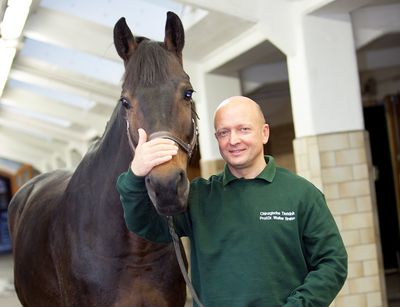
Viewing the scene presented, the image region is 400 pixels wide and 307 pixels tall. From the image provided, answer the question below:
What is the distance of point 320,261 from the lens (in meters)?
1.80

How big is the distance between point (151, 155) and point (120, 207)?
803mm

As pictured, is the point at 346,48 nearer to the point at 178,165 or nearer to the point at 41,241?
the point at 41,241

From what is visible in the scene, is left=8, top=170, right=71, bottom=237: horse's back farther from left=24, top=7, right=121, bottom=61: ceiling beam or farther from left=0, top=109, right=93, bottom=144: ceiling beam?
left=0, top=109, right=93, bottom=144: ceiling beam

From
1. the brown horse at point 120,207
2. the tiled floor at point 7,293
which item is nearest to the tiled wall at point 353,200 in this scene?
the brown horse at point 120,207

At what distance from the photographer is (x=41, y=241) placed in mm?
3059

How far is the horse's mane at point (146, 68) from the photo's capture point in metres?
2.01

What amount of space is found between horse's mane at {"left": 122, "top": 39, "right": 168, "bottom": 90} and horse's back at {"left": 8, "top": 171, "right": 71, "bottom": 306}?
3.64ft

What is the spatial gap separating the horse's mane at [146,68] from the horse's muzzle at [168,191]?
386 mm

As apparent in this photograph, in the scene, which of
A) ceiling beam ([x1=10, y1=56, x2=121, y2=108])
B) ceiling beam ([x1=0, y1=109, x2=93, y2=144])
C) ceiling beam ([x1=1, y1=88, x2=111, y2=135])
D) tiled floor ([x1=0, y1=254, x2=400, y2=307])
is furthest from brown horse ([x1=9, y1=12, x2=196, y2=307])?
ceiling beam ([x1=0, y1=109, x2=93, y2=144])

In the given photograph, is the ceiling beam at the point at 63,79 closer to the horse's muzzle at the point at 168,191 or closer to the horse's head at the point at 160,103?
the horse's head at the point at 160,103

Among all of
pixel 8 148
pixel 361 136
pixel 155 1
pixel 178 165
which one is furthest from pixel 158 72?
pixel 8 148

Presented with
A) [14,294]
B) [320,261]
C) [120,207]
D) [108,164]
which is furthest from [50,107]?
[320,261]

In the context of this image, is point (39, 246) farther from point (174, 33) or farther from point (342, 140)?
point (342, 140)

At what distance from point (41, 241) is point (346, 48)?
326cm
